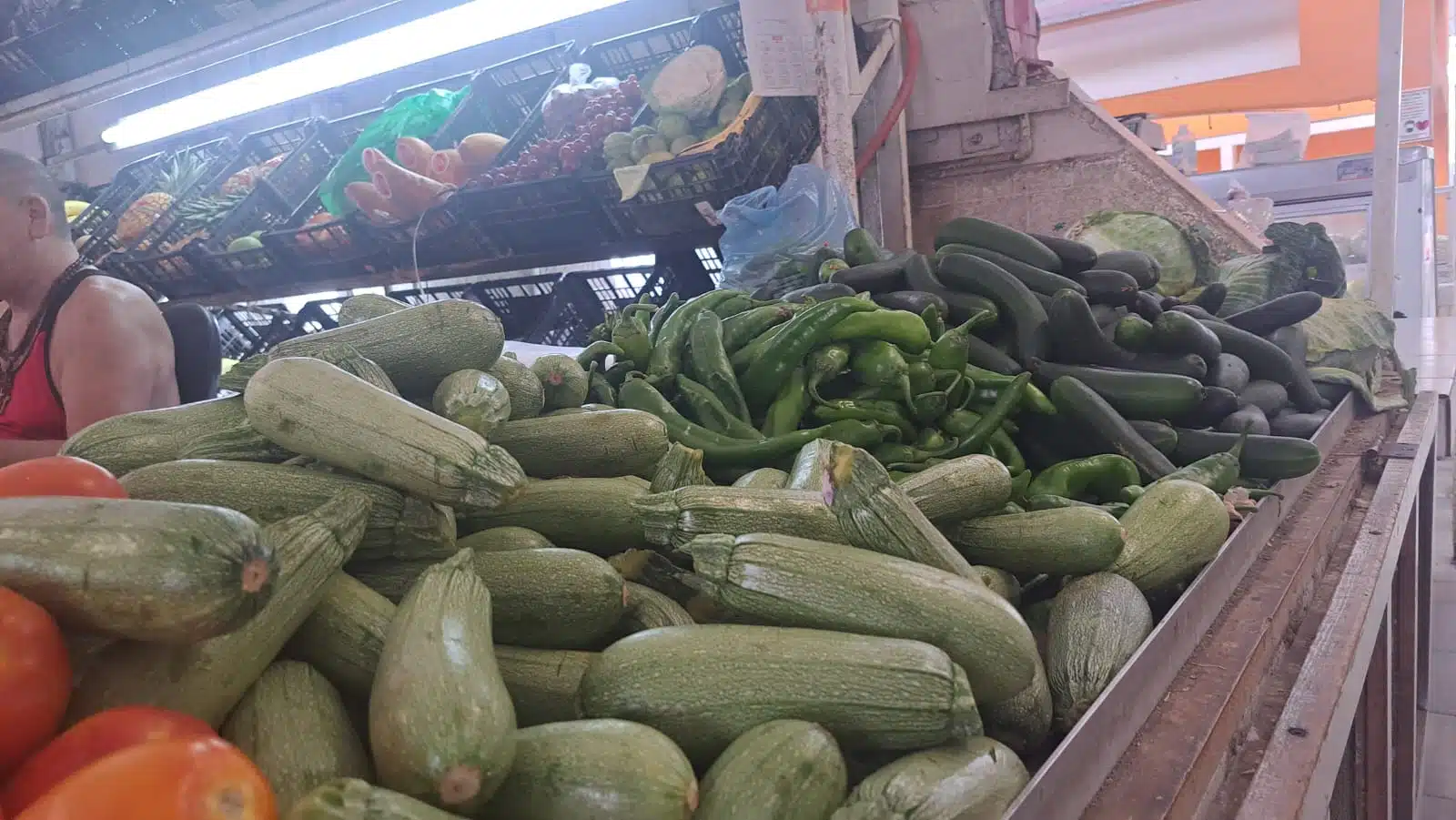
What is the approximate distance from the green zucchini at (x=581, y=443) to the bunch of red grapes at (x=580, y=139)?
239 centimetres

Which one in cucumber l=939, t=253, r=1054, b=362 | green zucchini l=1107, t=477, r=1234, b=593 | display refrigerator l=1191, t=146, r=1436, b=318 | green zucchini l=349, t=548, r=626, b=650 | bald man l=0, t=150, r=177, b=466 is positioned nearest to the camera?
green zucchini l=349, t=548, r=626, b=650

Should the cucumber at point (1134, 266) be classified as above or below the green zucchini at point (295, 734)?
above

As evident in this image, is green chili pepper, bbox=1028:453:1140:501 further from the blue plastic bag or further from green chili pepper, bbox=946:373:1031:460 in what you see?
the blue plastic bag

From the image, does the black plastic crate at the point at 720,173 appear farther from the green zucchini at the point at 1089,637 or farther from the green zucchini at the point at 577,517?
the green zucchini at the point at 1089,637

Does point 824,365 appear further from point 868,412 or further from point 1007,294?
point 1007,294

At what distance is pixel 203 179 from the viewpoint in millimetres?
5355

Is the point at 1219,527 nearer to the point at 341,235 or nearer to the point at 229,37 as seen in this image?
the point at 341,235

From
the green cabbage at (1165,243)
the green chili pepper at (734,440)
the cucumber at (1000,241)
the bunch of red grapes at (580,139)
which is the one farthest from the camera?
the bunch of red grapes at (580,139)

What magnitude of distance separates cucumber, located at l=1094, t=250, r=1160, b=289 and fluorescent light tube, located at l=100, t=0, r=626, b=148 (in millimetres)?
2255

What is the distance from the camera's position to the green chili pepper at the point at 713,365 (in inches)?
75.7

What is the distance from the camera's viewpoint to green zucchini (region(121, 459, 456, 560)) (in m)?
0.94

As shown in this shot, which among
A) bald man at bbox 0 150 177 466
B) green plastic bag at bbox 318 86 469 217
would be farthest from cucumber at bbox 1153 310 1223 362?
green plastic bag at bbox 318 86 469 217

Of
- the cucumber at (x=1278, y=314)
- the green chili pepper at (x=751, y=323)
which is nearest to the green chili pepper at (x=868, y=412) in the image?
the green chili pepper at (x=751, y=323)

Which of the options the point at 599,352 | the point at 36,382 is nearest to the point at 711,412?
the point at 599,352
